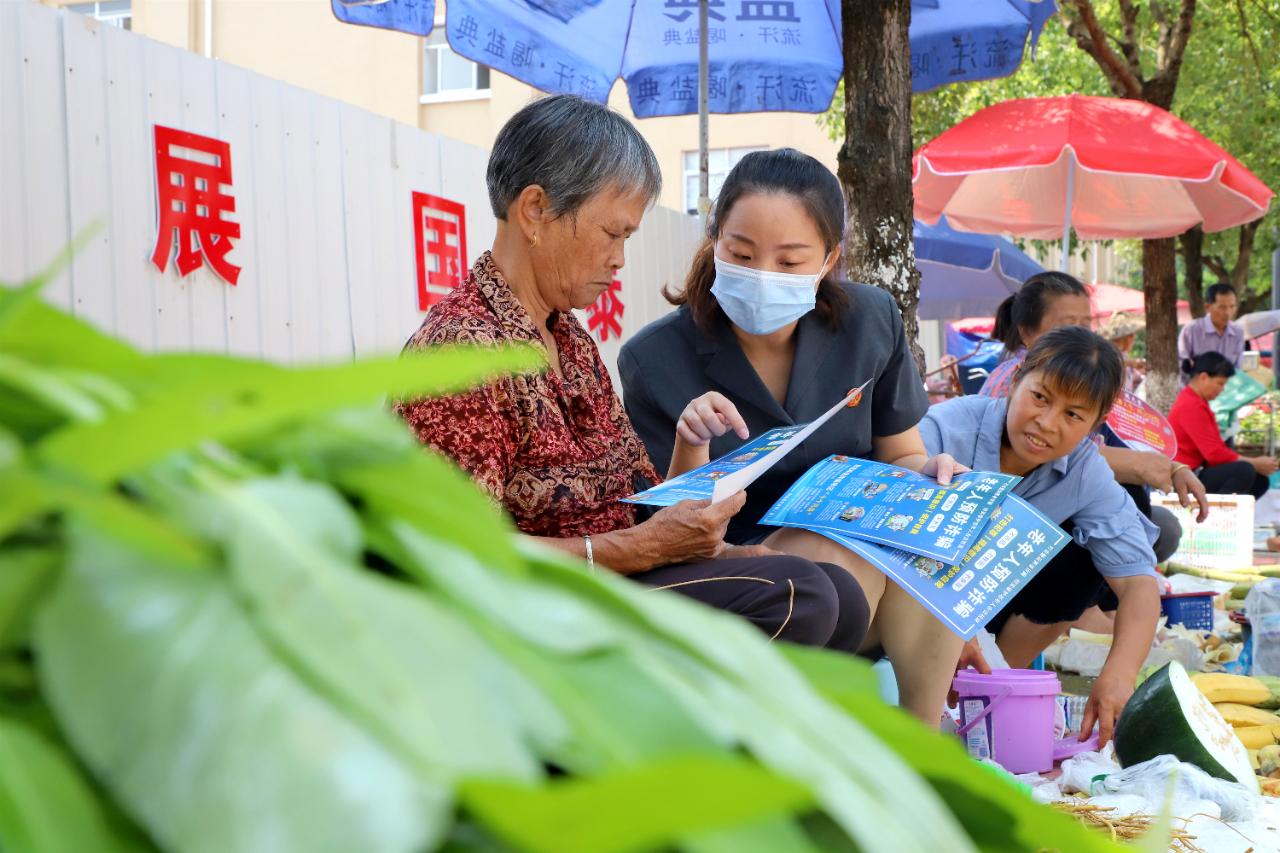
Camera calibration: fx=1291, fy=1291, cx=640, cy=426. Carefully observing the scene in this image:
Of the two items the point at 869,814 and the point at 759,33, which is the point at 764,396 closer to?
the point at 869,814

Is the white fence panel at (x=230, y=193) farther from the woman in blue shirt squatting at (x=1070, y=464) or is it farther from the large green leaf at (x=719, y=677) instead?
the large green leaf at (x=719, y=677)

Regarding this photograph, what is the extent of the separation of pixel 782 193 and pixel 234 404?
246 centimetres

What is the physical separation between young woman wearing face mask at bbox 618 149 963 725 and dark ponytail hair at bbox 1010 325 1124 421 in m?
0.53

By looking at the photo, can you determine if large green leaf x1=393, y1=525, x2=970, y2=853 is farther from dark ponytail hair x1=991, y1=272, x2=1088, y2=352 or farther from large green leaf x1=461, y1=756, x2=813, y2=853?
dark ponytail hair x1=991, y1=272, x2=1088, y2=352

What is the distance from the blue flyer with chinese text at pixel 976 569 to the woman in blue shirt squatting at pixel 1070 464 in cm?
66

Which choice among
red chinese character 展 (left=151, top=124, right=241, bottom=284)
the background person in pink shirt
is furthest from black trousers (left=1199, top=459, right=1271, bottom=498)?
red chinese character 展 (left=151, top=124, right=241, bottom=284)

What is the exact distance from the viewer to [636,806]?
0.31 metres

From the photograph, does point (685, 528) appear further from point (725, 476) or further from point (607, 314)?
point (607, 314)

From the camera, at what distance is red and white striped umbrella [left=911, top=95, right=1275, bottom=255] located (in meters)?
6.83

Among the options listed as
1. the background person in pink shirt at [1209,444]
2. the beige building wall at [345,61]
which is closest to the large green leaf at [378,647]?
the background person in pink shirt at [1209,444]

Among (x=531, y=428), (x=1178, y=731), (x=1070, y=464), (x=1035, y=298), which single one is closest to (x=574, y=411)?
(x=531, y=428)

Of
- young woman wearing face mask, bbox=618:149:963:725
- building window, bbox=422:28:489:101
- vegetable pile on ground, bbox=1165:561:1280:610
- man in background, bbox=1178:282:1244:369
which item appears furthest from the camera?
building window, bbox=422:28:489:101

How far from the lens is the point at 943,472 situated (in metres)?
2.64

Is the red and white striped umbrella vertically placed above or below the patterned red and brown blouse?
above
